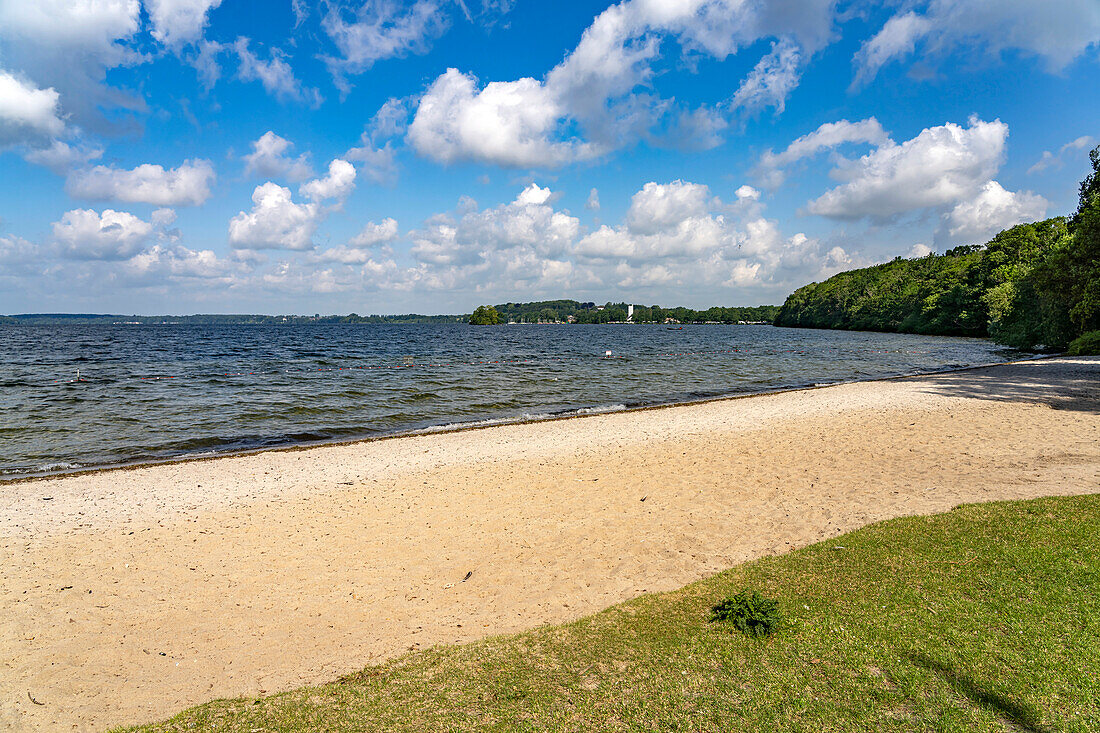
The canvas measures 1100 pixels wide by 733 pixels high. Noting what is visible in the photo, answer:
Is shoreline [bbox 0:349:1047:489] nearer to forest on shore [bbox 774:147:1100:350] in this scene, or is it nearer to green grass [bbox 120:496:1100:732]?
green grass [bbox 120:496:1100:732]

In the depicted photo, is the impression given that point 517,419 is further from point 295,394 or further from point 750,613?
point 750,613

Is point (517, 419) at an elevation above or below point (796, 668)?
below

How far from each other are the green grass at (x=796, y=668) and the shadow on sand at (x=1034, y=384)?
664 inches

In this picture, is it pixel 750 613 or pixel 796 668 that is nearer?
pixel 796 668

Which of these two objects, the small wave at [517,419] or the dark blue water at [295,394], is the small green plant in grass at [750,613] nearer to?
the small wave at [517,419]

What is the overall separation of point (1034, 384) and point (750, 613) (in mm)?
26311

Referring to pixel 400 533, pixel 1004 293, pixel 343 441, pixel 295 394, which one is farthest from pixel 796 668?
pixel 1004 293

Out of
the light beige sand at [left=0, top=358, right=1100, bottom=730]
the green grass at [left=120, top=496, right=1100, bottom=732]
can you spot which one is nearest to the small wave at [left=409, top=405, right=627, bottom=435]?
the light beige sand at [left=0, top=358, right=1100, bottom=730]

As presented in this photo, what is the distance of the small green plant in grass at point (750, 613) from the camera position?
17.4ft

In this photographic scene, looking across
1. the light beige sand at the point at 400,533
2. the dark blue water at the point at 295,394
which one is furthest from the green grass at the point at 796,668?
the dark blue water at the point at 295,394

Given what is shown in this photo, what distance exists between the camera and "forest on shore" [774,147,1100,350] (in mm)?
27125

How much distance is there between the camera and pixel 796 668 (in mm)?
4672

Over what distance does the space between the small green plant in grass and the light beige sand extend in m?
1.23

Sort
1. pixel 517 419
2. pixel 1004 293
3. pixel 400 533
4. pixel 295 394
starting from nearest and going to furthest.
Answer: pixel 400 533 → pixel 517 419 → pixel 295 394 → pixel 1004 293
